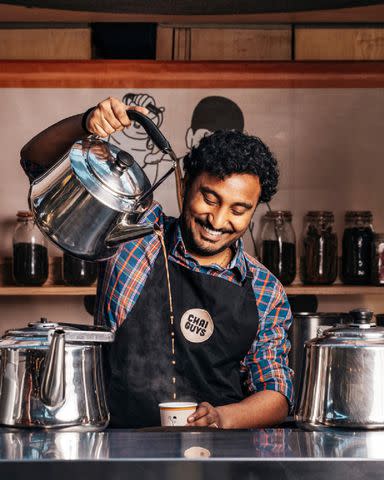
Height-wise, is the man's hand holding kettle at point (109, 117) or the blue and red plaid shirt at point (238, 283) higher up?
the man's hand holding kettle at point (109, 117)

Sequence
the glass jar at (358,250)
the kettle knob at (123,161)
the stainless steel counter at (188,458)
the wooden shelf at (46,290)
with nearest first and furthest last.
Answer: the stainless steel counter at (188,458) → the kettle knob at (123,161) → the wooden shelf at (46,290) → the glass jar at (358,250)

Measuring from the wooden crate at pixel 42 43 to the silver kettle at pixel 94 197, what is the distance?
6.66ft

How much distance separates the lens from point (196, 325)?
223cm

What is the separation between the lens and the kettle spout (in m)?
1.32

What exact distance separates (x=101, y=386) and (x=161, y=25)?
245 cm

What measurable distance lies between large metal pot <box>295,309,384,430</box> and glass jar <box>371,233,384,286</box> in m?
2.01

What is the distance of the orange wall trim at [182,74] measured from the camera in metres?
3.53

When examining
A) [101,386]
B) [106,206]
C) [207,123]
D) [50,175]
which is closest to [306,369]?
[101,386]

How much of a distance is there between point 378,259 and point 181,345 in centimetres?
142

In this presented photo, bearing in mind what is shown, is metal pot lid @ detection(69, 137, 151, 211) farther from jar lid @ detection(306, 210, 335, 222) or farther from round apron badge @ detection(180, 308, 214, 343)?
jar lid @ detection(306, 210, 335, 222)

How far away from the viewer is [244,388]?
7.70 feet

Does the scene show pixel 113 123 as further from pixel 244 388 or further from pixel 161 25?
pixel 161 25

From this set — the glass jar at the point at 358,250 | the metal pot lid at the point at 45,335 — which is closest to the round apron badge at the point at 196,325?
the metal pot lid at the point at 45,335

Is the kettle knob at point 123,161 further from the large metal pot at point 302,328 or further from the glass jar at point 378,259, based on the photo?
the glass jar at point 378,259
